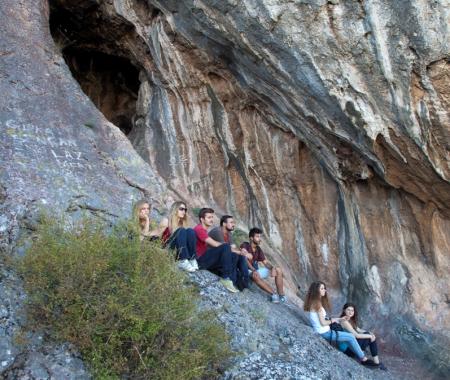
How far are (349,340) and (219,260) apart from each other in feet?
6.54

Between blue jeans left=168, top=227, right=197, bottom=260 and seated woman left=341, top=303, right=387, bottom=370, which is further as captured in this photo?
seated woman left=341, top=303, right=387, bottom=370

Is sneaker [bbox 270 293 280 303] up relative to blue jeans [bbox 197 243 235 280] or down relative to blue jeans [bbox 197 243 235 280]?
down

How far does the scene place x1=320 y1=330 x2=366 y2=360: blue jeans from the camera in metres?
A: 7.05

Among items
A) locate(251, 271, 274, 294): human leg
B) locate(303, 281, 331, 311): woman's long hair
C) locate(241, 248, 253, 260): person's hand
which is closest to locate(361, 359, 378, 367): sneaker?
locate(303, 281, 331, 311): woman's long hair

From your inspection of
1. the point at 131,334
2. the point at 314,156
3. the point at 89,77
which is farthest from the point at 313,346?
the point at 89,77

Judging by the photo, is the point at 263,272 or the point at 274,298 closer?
the point at 274,298

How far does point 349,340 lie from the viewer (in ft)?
23.2

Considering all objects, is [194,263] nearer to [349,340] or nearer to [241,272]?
[241,272]

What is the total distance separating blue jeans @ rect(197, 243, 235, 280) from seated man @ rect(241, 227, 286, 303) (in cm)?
88

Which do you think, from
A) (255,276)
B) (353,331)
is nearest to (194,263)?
(255,276)

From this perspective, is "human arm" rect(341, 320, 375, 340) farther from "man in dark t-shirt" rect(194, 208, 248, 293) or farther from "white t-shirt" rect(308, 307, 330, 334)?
"man in dark t-shirt" rect(194, 208, 248, 293)

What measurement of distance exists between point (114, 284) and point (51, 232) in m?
1.06

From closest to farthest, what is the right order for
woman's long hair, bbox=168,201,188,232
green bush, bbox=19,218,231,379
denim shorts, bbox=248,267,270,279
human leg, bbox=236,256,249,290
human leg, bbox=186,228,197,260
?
→ green bush, bbox=19,218,231,379 < human leg, bbox=186,228,197,260 < woman's long hair, bbox=168,201,188,232 < human leg, bbox=236,256,249,290 < denim shorts, bbox=248,267,270,279

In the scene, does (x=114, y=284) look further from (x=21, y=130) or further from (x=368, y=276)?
(x=368, y=276)
